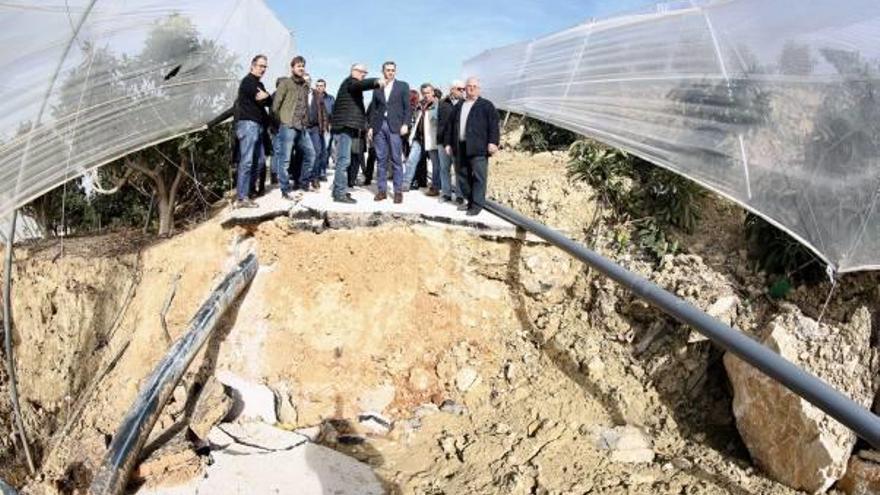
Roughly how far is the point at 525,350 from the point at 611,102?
9.05 feet

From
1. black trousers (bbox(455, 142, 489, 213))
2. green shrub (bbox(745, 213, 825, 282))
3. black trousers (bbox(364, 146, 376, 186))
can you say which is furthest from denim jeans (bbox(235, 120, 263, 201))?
green shrub (bbox(745, 213, 825, 282))

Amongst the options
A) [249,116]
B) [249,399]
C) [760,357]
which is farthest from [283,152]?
[760,357]

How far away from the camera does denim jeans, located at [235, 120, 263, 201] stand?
22.9 ft

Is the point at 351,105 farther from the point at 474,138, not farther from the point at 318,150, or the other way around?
the point at 474,138

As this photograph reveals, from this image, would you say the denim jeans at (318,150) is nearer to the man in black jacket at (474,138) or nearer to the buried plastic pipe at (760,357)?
the man in black jacket at (474,138)

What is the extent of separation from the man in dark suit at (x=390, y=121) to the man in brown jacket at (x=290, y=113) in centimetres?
81

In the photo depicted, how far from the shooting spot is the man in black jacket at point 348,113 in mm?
7297

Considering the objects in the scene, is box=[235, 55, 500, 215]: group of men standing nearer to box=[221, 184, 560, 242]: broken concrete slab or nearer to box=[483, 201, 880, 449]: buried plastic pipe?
box=[221, 184, 560, 242]: broken concrete slab

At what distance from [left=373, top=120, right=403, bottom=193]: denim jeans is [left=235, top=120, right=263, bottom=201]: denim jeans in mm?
1431

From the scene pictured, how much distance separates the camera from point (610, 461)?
5113mm

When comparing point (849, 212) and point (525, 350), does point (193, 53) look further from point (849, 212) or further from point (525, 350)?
point (849, 212)

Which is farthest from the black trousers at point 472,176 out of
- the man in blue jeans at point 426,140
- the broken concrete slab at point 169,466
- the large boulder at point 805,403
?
the broken concrete slab at point 169,466

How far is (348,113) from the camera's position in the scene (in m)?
7.30

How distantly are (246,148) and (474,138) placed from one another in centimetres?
263
